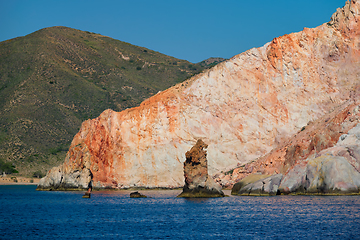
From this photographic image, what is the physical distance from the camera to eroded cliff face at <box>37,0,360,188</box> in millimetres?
89562

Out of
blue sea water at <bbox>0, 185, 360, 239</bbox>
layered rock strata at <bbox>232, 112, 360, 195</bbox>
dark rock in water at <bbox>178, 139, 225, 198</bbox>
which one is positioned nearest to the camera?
blue sea water at <bbox>0, 185, 360, 239</bbox>

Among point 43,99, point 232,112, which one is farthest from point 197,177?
point 43,99

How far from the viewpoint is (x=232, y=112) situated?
95.6m

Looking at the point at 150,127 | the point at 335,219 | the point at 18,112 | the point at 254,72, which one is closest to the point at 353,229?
the point at 335,219

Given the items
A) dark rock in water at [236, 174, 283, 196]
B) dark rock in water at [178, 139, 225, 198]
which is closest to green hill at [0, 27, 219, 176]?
dark rock in water at [236, 174, 283, 196]

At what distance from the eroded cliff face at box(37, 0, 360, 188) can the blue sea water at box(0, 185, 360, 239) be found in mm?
30025

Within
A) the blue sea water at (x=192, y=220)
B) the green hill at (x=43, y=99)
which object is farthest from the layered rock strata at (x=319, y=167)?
the green hill at (x=43, y=99)

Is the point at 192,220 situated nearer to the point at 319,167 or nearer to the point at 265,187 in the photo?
the point at 319,167

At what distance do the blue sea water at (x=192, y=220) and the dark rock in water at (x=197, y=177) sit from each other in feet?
11.2

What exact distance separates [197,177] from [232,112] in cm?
3583

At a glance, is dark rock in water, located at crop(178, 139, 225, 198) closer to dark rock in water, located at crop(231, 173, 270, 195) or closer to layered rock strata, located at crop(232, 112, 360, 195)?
layered rock strata, located at crop(232, 112, 360, 195)

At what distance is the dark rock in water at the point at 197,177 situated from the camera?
62.2 m

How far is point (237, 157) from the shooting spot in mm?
91875

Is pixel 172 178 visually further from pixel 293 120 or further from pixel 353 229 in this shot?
pixel 353 229
